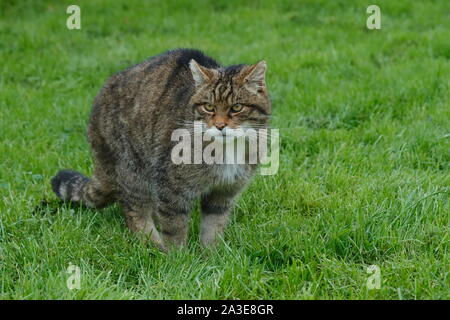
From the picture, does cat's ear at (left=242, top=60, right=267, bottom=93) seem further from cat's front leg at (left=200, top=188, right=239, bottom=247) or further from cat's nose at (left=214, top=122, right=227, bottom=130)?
cat's front leg at (left=200, top=188, right=239, bottom=247)

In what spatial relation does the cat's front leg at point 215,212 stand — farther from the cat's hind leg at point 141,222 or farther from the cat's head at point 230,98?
the cat's head at point 230,98

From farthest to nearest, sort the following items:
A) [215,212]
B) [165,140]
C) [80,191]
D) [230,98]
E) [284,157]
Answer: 1. [284,157]
2. [80,191]
3. [215,212]
4. [165,140]
5. [230,98]

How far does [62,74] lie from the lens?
8086mm

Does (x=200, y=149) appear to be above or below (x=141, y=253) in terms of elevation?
above

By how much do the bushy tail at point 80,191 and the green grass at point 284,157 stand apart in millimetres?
104

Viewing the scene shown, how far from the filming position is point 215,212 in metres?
4.59

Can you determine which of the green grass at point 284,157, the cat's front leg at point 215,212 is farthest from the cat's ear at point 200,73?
the green grass at point 284,157

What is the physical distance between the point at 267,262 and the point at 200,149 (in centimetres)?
90

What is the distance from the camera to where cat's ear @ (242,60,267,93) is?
4.21 meters

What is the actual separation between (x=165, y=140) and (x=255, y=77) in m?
0.78

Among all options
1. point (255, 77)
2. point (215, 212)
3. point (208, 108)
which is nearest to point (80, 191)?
point (215, 212)

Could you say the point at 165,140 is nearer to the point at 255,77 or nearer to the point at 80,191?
the point at 255,77

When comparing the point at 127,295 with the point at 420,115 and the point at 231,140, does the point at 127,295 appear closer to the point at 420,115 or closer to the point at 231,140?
the point at 231,140
